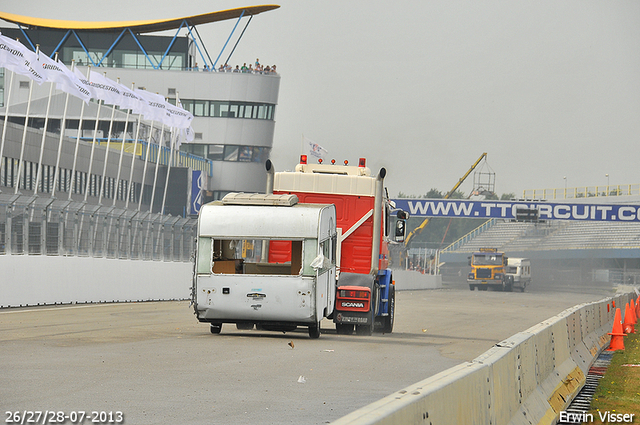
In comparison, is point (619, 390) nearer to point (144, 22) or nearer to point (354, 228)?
point (354, 228)

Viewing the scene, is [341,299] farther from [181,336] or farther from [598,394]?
[598,394]

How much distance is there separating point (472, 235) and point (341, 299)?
338ft

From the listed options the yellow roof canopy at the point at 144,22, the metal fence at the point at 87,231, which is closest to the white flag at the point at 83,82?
the metal fence at the point at 87,231

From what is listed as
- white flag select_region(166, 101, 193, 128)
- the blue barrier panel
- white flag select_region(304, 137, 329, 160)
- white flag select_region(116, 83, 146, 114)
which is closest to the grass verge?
white flag select_region(116, 83, 146, 114)

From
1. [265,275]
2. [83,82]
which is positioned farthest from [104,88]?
[265,275]

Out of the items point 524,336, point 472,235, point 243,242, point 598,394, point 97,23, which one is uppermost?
point 97,23

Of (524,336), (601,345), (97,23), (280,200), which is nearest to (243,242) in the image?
(280,200)

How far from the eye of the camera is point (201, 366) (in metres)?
11.6

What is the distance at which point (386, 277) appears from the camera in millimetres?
19250

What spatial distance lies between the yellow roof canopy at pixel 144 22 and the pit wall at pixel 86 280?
46.6 meters

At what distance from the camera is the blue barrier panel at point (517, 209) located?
74.9m

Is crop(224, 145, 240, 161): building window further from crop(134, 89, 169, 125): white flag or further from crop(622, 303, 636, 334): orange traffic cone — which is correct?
Result: crop(622, 303, 636, 334): orange traffic cone

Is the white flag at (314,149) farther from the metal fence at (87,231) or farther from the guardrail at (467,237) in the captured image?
the guardrail at (467,237)

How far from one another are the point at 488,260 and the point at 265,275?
5730 centimetres
